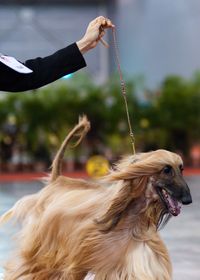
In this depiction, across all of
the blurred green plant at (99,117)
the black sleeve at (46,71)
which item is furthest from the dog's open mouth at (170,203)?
the blurred green plant at (99,117)

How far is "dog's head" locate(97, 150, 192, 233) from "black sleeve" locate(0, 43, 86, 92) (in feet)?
1.86

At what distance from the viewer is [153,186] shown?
3.88 meters

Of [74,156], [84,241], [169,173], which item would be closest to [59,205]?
[84,241]

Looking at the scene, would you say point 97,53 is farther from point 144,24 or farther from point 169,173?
point 169,173

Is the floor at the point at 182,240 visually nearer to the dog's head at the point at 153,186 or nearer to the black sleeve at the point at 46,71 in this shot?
the dog's head at the point at 153,186

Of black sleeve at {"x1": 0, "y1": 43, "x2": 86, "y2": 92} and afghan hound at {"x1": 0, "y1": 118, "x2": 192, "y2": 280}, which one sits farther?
afghan hound at {"x1": 0, "y1": 118, "x2": 192, "y2": 280}

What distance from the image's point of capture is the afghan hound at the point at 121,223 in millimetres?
3844

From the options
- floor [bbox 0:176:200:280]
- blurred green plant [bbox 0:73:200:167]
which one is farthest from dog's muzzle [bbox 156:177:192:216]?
blurred green plant [bbox 0:73:200:167]

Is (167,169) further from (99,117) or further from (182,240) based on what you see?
(99,117)

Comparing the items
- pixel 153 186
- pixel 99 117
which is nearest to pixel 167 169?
pixel 153 186

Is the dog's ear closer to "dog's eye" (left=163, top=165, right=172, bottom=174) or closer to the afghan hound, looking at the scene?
the afghan hound

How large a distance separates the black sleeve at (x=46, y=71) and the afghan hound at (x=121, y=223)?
0.57m

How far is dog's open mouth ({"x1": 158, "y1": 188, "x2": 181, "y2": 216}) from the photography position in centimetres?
380

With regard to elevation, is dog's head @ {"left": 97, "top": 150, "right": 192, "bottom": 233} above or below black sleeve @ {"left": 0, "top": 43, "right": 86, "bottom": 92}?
below
